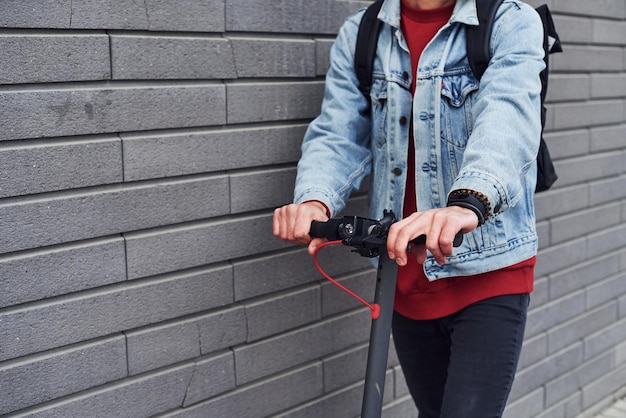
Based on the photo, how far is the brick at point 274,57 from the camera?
10.1 feet

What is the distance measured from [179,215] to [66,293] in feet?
1.55

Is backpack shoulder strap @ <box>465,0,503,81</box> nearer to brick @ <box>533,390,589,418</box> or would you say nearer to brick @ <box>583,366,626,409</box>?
brick @ <box>533,390,589,418</box>

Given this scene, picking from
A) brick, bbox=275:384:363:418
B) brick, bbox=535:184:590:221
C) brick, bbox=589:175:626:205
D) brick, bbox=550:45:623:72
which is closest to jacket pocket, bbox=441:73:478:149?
brick, bbox=275:384:363:418

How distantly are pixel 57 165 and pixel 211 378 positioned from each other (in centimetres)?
98

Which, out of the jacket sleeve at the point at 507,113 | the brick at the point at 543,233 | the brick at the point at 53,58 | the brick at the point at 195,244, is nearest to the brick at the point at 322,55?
the brick at the point at 195,244

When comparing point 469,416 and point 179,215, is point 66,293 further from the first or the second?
point 469,416

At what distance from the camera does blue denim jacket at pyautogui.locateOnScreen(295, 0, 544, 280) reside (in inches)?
99.7

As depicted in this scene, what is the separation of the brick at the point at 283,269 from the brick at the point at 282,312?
4 cm

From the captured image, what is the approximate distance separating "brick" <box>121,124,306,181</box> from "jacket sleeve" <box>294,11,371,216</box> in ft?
0.79

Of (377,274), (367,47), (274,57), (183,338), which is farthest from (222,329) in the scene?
(367,47)

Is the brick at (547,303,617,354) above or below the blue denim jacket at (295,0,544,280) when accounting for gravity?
below

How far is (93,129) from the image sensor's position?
265cm

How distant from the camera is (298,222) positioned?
2.50 m

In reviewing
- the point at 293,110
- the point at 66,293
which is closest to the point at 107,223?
the point at 66,293
